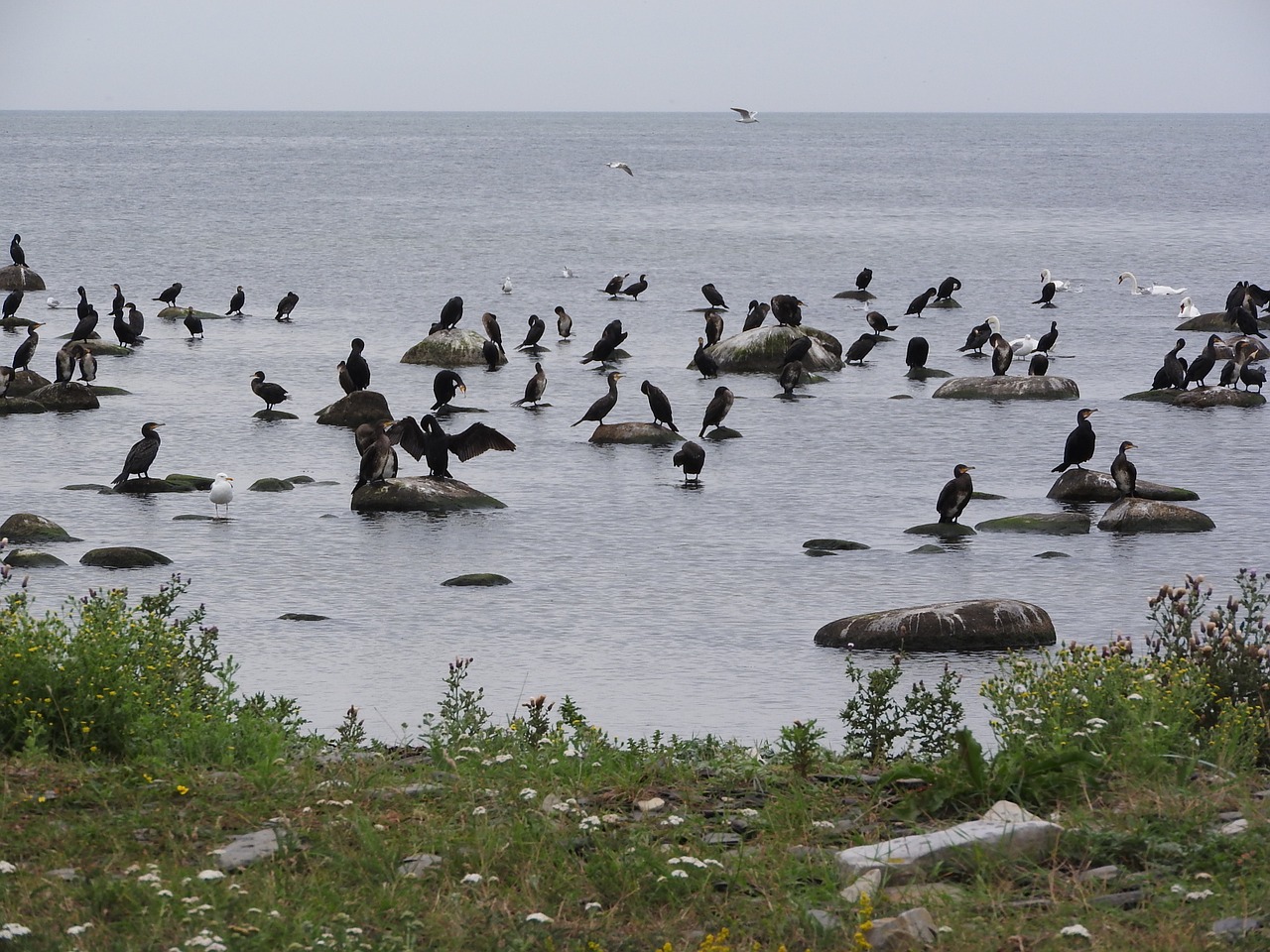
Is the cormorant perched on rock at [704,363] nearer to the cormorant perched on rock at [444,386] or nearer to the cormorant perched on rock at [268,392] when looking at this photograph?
the cormorant perched on rock at [444,386]

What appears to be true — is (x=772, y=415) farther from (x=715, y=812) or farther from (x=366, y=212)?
(x=366, y=212)

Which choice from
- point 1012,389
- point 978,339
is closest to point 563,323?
point 978,339

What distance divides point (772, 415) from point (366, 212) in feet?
242

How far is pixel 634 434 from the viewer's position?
96.8ft

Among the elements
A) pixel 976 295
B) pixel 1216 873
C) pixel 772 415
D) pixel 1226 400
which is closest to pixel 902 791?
pixel 1216 873

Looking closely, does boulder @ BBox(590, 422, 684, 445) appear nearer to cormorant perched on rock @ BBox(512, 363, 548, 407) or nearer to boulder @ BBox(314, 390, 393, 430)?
cormorant perched on rock @ BBox(512, 363, 548, 407)

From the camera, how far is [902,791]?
28.6ft

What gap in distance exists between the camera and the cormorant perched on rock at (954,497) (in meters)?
22.0

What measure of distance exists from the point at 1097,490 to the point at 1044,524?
7.69ft

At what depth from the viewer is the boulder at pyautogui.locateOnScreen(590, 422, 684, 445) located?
96.2 ft

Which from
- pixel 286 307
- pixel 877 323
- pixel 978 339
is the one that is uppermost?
pixel 877 323

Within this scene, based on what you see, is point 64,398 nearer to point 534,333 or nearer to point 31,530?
point 31,530

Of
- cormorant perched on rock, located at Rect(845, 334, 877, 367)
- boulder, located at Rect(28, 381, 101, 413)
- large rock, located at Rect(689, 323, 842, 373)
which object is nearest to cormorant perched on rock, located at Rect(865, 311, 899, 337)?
cormorant perched on rock, located at Rect(845, 334, 877, 367)

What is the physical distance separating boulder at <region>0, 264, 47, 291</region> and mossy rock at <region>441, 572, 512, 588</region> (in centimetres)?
3942
